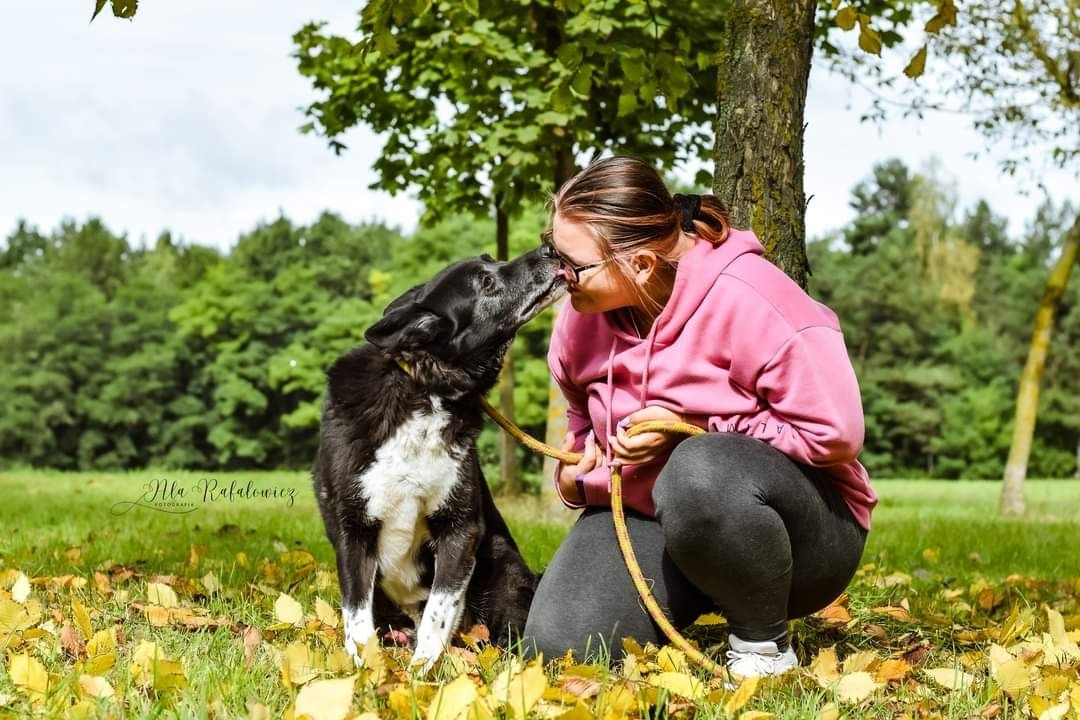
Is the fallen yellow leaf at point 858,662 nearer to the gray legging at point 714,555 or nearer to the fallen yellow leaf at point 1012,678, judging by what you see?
the gray legging at point 714,555

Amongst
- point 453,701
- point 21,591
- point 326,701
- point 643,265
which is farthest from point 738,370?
point 21,591

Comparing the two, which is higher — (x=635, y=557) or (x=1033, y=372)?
(x=1033, y=372)

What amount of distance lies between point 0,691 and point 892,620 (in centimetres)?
315

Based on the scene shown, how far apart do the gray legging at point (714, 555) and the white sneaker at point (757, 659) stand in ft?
0.10

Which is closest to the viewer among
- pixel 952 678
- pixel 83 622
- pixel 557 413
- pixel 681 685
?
pixel 681 685

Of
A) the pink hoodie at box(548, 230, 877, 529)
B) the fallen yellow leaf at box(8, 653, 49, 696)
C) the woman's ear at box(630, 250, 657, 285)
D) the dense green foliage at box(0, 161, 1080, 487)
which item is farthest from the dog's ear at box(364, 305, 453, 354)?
the dense green foliage at box(0, 161, 1080, 487)

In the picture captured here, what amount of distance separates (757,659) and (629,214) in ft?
4.71

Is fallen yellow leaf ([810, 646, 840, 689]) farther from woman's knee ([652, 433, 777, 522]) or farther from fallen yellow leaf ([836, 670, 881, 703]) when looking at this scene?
woman's knee ([652, 433, 777, 522])

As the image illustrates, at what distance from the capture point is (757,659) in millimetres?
2896

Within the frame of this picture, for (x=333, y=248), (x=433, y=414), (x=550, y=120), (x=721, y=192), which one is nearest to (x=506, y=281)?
(x=433, y=414)

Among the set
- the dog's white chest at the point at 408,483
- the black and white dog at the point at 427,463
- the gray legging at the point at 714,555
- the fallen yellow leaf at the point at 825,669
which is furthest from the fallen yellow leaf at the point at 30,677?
the fallen yellow leaf at the point at 825,669

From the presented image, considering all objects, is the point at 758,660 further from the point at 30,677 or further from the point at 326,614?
the point at 30,677

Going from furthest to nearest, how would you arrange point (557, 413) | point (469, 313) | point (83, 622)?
point (557, 413) < point (469, 313) < point (83, 622)

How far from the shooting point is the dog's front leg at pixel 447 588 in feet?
10.8
